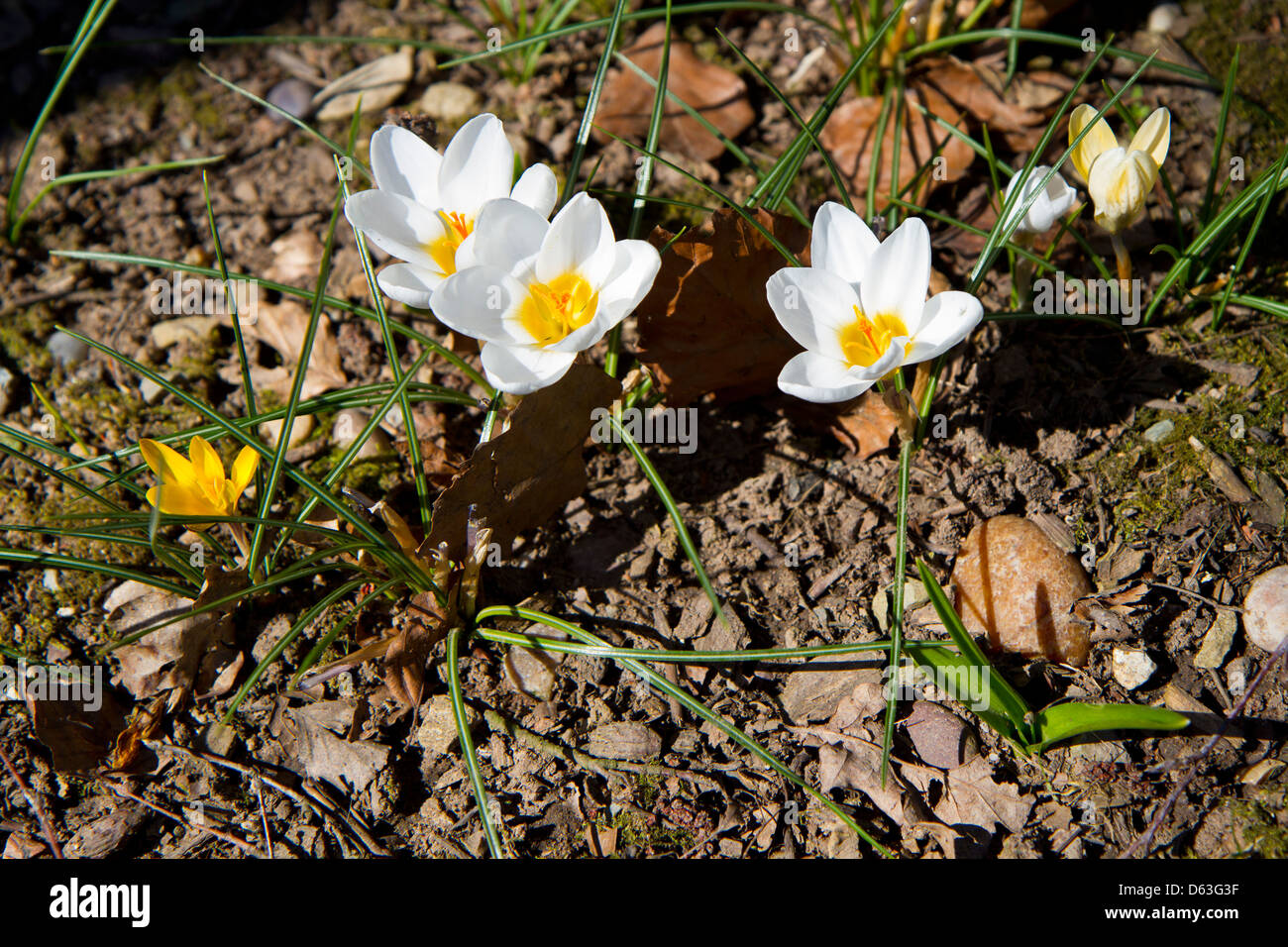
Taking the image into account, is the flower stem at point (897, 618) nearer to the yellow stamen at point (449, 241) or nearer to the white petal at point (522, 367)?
the white petal at point (522, 367)

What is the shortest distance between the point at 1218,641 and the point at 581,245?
1.40 m

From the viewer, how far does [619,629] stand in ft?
5.74

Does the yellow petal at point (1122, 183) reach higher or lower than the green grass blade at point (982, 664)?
higher

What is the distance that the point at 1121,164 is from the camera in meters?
1.64

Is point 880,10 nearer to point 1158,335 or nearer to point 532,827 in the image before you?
point 1158,335

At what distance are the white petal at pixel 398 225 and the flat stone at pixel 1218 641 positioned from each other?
5.35ft

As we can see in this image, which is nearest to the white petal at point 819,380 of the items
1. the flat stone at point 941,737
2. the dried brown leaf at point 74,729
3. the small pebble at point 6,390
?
the flat stone at point 941,737

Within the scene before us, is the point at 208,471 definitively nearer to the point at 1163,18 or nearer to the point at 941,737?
the point at 941,737

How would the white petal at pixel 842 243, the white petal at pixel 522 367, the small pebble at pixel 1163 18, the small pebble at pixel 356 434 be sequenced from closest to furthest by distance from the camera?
the white petal at pixel 522 367 → the white petal at pixel 842 243 → the small pebble at pixel 356 434 → the small pebble at pixel 1163 18

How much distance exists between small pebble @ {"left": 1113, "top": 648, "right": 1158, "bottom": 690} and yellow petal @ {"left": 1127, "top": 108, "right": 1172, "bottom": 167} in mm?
959

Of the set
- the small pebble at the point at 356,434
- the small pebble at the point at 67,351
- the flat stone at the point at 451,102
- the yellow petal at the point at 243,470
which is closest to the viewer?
the yellow petal at the point at 243,470

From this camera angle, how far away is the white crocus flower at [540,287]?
1481 millimetres

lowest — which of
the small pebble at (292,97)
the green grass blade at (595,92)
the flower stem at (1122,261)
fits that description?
the flower stem at (1122,261)

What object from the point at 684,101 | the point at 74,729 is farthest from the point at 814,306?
the point at 74,729
